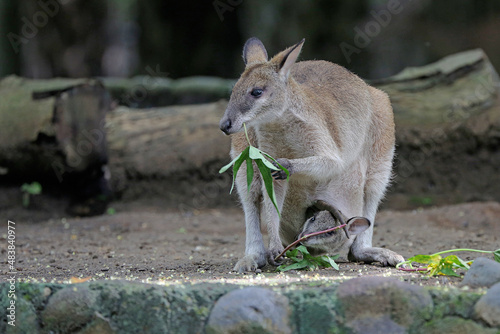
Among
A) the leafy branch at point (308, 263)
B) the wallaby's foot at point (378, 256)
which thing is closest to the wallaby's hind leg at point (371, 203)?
the wallaby's foot at point (378, 256)

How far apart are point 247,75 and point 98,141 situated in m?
3.54

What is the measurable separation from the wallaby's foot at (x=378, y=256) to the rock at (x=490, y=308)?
62.6 inches

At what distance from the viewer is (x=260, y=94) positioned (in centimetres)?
444

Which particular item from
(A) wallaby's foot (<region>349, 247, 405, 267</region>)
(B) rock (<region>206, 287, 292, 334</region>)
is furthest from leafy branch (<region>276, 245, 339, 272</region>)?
(B) rock (<region>206, 287, 292, 334</region>)

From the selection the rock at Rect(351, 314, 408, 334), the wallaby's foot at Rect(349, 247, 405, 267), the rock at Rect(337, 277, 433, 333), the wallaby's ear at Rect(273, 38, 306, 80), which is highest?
the wallaby's ear at Rect(273, 38, 306, 80)

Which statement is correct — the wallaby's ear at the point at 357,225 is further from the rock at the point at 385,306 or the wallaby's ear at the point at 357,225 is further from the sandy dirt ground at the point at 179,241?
the rock at the point at 385,306

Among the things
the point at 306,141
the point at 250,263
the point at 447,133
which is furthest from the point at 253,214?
the point at 447,133

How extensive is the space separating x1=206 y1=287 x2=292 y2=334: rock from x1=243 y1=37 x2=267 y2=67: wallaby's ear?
2272mm

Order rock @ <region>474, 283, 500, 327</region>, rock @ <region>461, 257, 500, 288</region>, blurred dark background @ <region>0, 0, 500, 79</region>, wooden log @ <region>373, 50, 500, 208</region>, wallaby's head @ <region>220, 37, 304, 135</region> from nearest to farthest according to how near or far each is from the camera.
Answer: rock @ <region>474, 283, 500, 327</region> → rock @ <region>461, 257, 500, 288</region> → wallaby's head @ <region>220, 37, 304, 135</region> → wooden log @ <region>373, 50, 500, 208</region> → blurred dark background @ <region>0, 0, 500, 79</region>

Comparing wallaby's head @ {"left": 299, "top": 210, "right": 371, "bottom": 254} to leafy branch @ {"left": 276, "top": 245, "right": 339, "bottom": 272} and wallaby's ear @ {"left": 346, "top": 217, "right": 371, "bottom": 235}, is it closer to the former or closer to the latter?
wallaby's ear @ {"left": 346, "top": 217, "right": 371, "bottom": 235}

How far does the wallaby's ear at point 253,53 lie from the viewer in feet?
16.0

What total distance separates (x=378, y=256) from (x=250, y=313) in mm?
1961

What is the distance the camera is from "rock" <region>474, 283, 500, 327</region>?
277cm

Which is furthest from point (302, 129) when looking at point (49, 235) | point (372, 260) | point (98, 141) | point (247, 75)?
point (98, 141)
